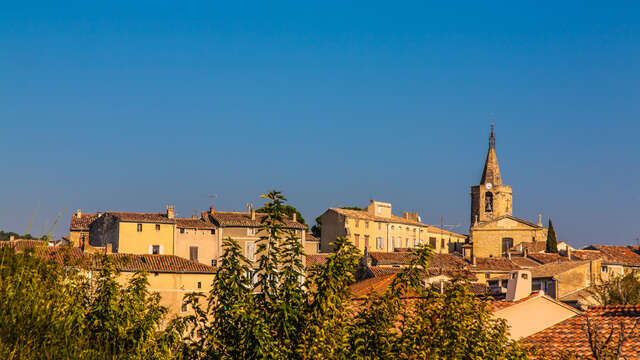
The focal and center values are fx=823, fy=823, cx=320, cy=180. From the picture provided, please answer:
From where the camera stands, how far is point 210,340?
35.0ft

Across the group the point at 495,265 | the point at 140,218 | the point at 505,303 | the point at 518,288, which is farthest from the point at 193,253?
the point at 505,303

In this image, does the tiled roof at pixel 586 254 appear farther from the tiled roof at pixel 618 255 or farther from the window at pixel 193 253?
the window at pixel 193 253

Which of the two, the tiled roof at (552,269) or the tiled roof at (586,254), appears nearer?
the tiled roof at (552,269)

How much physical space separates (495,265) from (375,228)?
19220 millimetres

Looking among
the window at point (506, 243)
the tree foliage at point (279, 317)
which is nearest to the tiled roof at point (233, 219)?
the window at point (506, 243)

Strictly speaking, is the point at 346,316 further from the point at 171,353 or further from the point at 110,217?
the point at 110,217

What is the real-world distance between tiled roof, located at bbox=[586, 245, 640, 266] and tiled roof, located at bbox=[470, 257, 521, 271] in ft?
30.0

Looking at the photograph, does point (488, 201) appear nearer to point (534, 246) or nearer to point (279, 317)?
point (534, 246)

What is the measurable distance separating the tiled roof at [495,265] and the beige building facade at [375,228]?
460 inches

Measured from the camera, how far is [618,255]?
79.1m

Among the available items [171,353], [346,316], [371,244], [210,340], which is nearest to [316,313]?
[346,316]

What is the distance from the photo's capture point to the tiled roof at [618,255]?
7481 centimetres

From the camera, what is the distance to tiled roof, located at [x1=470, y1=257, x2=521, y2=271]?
67.4 meters

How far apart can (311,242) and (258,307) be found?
67470 mm
